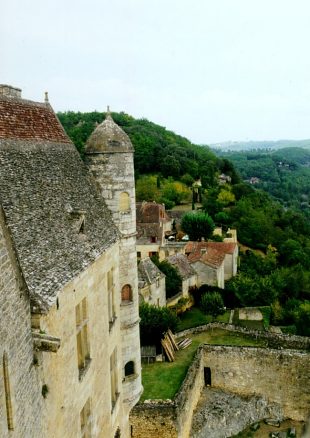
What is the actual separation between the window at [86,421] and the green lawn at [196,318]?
29766 mm

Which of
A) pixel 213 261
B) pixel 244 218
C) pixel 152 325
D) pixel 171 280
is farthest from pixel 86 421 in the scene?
pixel 244 218

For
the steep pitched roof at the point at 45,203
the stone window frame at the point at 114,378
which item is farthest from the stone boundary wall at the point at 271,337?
the steep pitched roof at the point at 45,203

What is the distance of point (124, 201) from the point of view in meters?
19.5

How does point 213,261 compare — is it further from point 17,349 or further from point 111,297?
point 17,349

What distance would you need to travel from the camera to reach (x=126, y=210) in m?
19.6

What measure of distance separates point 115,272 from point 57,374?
22.6 ft

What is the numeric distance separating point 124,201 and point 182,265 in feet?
110

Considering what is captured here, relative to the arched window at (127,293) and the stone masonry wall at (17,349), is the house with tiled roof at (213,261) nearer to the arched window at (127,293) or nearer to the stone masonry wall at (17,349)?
the arched window at (127,293)

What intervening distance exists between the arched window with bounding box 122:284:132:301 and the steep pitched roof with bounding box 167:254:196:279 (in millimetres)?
29502

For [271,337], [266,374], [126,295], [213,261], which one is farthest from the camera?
[213,261]

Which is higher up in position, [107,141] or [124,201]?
[107,141]

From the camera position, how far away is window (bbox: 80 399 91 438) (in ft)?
45.6

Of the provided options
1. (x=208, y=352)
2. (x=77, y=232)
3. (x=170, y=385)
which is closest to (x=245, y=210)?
(x=208, y=352)

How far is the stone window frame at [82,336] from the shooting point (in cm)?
1330
